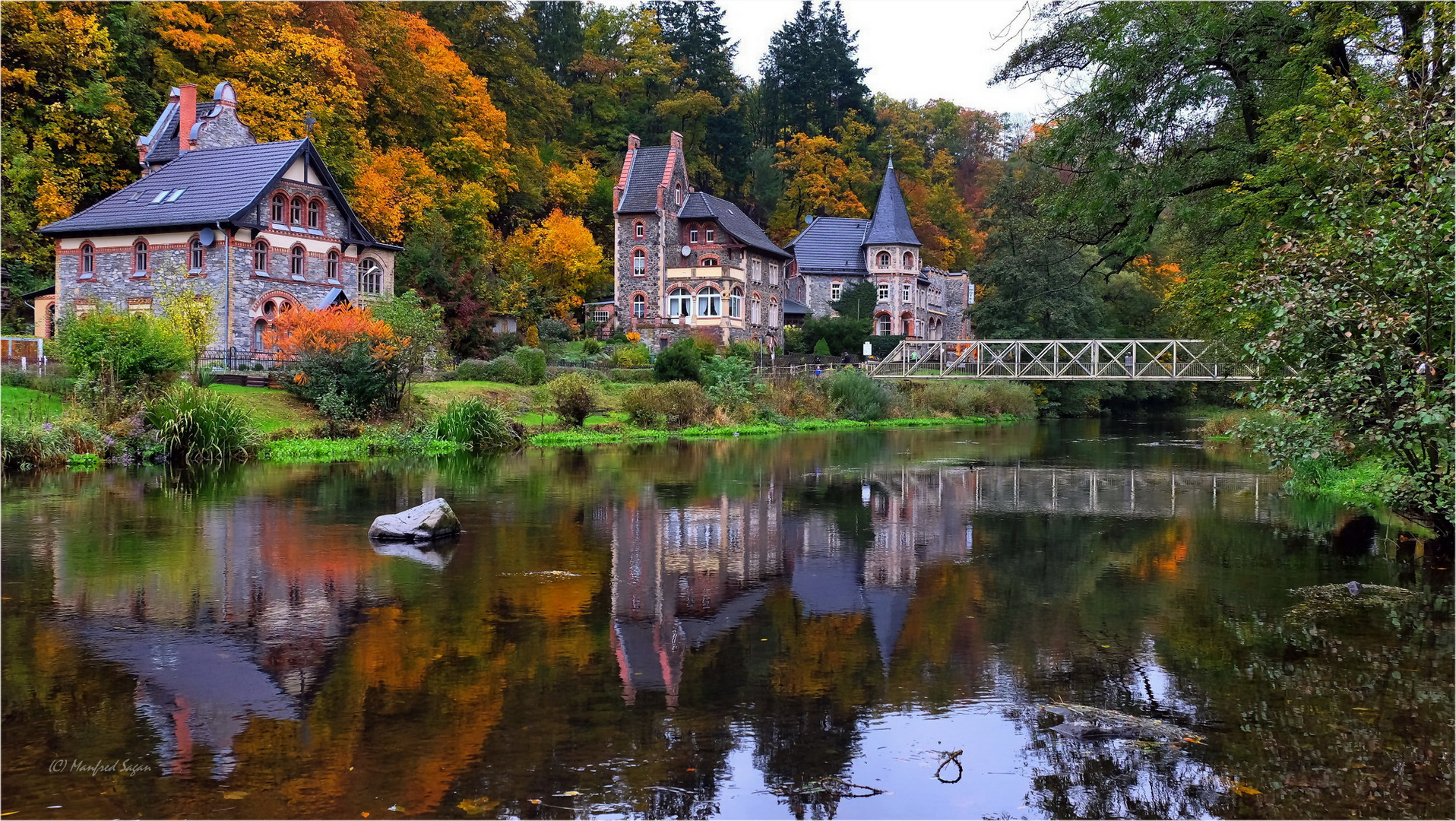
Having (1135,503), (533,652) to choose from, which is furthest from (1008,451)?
(533,652)

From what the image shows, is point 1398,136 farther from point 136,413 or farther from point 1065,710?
point 136,413

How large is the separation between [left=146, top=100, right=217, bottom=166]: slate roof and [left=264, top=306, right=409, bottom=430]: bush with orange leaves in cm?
1698

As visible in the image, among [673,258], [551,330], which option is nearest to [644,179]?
[673,258]

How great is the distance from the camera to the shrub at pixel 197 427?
28.5 meters

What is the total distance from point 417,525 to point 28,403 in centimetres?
1862

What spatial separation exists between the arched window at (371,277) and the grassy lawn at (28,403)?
19.6 metres

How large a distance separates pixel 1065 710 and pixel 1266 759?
152cm

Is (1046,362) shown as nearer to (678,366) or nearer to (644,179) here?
(678,366)

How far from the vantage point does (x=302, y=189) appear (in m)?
45.1

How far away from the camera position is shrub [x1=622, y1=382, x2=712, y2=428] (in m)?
43.9

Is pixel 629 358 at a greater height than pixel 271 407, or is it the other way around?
pixel 629 358

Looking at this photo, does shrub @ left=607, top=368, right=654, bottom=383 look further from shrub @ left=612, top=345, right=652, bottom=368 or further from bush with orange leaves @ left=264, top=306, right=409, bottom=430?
bush with orange leaves @ left=264, top=306, right=409, bottom=430

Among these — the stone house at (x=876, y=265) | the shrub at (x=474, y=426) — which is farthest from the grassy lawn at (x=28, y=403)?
the stone house at (x=876, y=265)

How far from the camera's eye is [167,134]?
158ft
